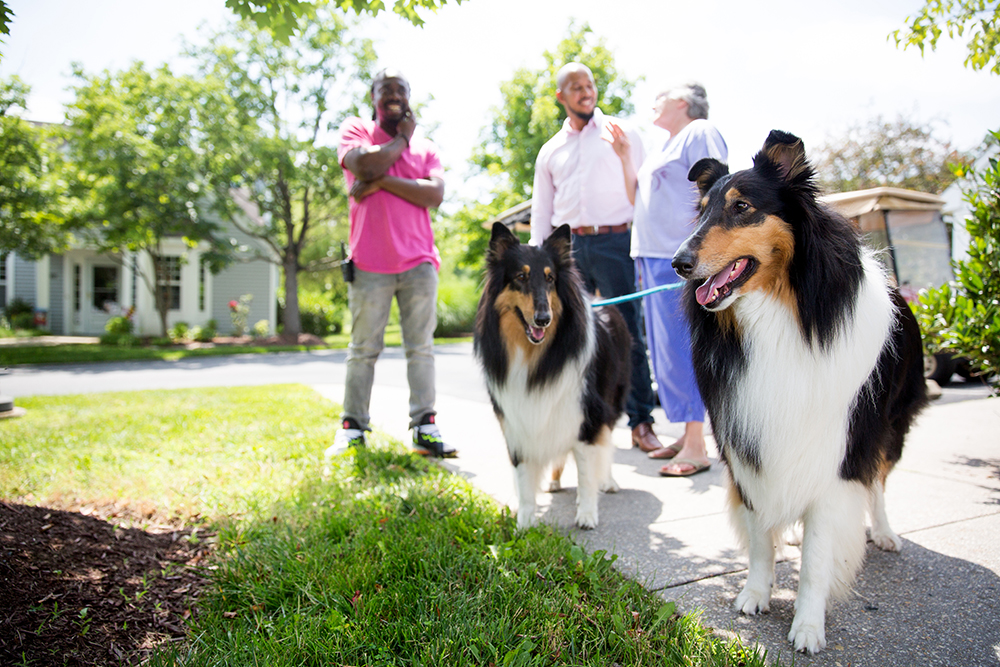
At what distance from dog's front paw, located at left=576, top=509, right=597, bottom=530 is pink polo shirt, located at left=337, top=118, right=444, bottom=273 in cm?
212

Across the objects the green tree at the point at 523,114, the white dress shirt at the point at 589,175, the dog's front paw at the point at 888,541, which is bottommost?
the dog's front paw at the point at 888,541

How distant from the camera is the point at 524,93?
24.3 metres

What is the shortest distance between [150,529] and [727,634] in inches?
104

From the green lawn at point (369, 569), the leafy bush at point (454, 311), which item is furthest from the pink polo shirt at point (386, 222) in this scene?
the leafy bush at point (454, 311)

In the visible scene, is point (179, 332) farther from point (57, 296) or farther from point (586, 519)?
point (586, 519)

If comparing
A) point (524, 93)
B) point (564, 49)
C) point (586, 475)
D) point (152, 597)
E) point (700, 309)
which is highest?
Result: point (564, 49)

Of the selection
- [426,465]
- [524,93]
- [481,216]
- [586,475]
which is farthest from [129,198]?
[586,475]

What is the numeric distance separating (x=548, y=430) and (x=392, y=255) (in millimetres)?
1824

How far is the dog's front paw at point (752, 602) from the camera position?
2000 millimetres

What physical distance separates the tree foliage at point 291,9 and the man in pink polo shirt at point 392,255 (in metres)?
0.95

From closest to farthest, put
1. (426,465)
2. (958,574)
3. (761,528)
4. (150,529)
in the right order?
(761,528) < (958,574) < (150,529) < (426,465)

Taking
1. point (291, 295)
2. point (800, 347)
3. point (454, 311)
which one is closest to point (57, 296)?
point (291, 295)

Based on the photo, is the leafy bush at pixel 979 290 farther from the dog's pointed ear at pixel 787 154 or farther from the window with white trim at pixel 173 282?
the window with white trim at pixel 173 282

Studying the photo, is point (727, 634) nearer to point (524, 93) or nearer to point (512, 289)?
point (512, 289)
